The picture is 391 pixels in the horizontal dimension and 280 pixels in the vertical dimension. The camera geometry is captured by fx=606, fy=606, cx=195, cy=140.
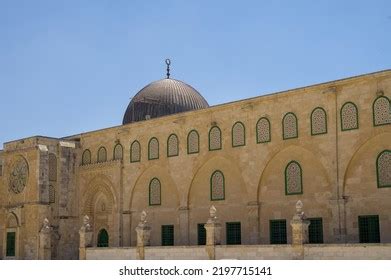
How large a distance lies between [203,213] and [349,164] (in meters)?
6.74

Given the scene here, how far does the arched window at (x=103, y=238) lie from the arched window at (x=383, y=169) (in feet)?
44.3

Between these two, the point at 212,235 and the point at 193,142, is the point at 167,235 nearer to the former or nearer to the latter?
the point at 193,142

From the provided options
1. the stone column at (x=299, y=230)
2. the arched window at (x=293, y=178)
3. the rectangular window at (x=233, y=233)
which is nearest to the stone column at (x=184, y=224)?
the rectangular window at (x=233, y=233)

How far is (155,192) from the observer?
86.9 ft

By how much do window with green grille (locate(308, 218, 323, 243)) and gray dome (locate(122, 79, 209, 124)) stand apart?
37.9ft

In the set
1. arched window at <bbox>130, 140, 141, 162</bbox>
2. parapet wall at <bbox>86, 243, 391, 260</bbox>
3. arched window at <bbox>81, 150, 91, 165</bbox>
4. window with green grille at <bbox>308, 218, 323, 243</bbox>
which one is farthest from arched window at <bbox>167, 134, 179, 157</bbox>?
window with green grille at <bbox>308, 218, 323, 243</bbox>

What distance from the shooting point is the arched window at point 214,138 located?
24281 millimetres

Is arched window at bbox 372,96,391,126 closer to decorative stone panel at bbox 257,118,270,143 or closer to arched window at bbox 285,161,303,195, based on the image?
arched window at bbox 285,161,303,195

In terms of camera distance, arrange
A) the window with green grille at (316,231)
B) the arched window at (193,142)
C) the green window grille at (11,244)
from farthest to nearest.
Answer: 1. the green window grille at (11,244)
2. the arched window at (193,142)
3. the window with green grille at (316,231)

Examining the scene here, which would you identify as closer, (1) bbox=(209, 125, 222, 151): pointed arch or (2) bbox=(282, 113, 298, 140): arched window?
(2) bbox=(282, 113, 298, 140): arched window

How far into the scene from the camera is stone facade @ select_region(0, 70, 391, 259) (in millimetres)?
20156

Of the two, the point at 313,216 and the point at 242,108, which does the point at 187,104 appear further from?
Answer: the point at 313,216

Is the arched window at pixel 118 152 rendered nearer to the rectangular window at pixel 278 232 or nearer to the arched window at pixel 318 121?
the rectangular window at pixel 278 232
